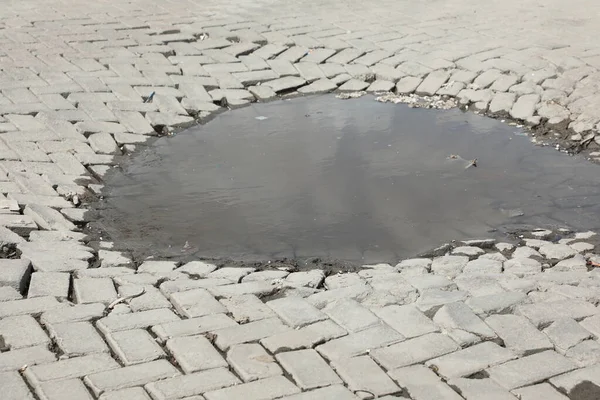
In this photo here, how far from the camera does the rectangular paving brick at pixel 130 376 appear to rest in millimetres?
3500

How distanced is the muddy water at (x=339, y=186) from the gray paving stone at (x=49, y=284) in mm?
853

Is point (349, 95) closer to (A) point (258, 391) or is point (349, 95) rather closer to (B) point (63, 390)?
(A) point (258, 391)

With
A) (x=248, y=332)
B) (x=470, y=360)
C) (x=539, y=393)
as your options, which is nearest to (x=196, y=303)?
(x=248, y=332)

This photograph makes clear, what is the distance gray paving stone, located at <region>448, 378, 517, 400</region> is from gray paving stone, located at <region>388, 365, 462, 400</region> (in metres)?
0.04

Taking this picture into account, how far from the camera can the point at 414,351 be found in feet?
12.6

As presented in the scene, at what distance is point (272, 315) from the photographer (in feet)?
13.8

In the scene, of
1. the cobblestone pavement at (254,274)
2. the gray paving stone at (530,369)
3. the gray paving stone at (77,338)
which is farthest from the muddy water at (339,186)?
the gray paving stone at (530,369)

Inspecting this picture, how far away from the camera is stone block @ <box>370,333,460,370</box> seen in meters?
3.77

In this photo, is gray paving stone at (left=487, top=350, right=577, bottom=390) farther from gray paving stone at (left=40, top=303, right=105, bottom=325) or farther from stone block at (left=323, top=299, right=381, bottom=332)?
gray paving stone at (left=40, top=303, right=105, bottom=325)

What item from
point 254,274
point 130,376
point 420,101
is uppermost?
point 420,101

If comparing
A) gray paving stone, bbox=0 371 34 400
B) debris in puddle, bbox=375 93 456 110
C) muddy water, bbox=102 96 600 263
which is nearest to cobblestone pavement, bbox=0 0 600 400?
gray paving stone, bbox=0 371 34 400

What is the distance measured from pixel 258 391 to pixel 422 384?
74 cm

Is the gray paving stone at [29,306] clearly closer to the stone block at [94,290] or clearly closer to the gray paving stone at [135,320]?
the stone block at [94,290]

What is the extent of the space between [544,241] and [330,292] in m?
1.75
